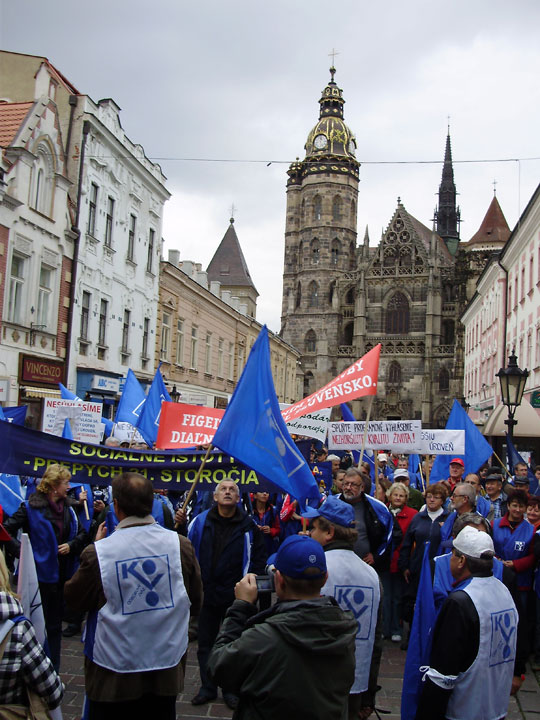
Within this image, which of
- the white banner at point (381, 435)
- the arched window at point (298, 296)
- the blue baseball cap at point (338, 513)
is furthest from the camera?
the arched window at point (298, 296)

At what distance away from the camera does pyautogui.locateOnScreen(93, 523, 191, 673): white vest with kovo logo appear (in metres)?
3.58

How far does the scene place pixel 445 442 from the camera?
11211mm

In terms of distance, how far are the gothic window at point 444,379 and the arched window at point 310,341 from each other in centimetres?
1259

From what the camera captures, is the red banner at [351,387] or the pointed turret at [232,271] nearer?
the red banner at [351,387]

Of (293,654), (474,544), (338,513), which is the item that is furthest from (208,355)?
(293,654)

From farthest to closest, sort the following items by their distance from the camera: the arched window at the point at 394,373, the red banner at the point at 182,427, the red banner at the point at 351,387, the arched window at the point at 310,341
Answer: the arched window at the point at 310,341
the arched window at the point at 394,373
the red banner at the point at 351,387
the red banner at the point at 182,427

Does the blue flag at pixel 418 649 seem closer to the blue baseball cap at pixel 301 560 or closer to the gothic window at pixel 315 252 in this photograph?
the blue baseball cap at pixel 301 560

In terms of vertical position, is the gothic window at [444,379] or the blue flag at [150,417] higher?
the gothic window at [444,379]

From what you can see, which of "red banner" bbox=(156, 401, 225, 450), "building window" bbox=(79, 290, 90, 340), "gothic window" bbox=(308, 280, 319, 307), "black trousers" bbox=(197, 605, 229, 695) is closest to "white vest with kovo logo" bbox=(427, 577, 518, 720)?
"black trousers" bbox=(197, 605, 229, 695)

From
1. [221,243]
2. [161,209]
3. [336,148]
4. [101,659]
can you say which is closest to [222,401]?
[161,209]

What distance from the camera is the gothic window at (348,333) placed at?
72.1 metres

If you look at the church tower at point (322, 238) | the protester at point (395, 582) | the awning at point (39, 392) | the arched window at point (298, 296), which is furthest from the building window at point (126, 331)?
the arched window at point (298, 296)

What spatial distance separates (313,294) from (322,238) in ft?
20.3

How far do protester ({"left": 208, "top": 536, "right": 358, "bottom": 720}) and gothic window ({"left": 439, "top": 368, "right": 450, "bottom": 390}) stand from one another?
2605 inches
